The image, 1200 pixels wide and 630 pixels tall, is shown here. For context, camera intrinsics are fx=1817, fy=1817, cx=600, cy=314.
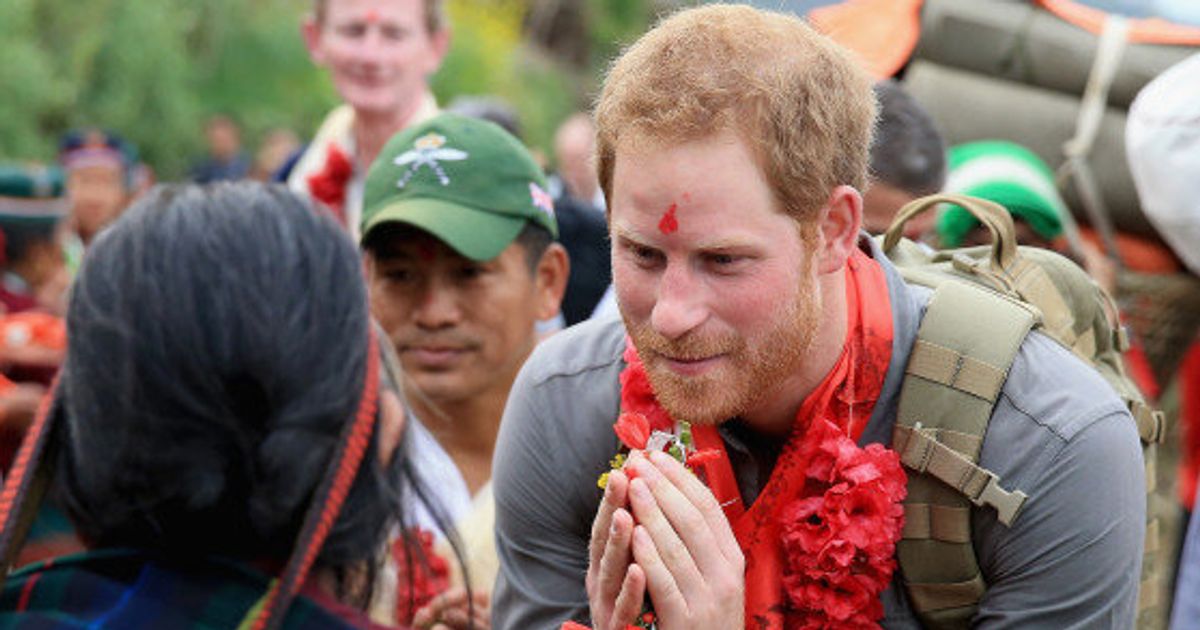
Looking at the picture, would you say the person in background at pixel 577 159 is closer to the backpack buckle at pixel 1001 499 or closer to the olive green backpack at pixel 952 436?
the olive green backpack at pixel 952 436

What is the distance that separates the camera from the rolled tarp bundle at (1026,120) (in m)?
5.74

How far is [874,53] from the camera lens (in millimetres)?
5945

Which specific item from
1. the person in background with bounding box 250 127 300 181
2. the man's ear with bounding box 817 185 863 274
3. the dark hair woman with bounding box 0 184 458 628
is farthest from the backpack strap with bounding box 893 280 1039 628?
the person in background with bounding box 250 127 300 181

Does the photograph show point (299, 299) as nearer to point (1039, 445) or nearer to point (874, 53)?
point (1039, 445)

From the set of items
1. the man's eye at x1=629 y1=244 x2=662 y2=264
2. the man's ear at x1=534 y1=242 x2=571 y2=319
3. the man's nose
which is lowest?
the man's ear at x1=534 y1=242 x2=571 y2=319

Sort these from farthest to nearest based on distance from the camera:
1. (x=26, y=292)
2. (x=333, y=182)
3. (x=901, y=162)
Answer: (x=26, y=292), (x=333, y=182), (x=901, y=162)

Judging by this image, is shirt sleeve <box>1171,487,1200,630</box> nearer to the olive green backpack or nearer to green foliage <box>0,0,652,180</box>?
the olive green backpack

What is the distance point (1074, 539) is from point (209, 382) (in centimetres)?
140

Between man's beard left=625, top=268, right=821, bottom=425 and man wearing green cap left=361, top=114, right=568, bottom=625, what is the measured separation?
159 cm

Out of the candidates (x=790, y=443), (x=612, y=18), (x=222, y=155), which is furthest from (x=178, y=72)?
(x=790, y=443)

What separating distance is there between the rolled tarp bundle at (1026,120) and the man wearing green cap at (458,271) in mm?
1762

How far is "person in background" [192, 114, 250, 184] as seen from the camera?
1761 centimetres

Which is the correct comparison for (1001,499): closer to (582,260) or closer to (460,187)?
(460,187)

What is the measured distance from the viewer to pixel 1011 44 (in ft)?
19.6
